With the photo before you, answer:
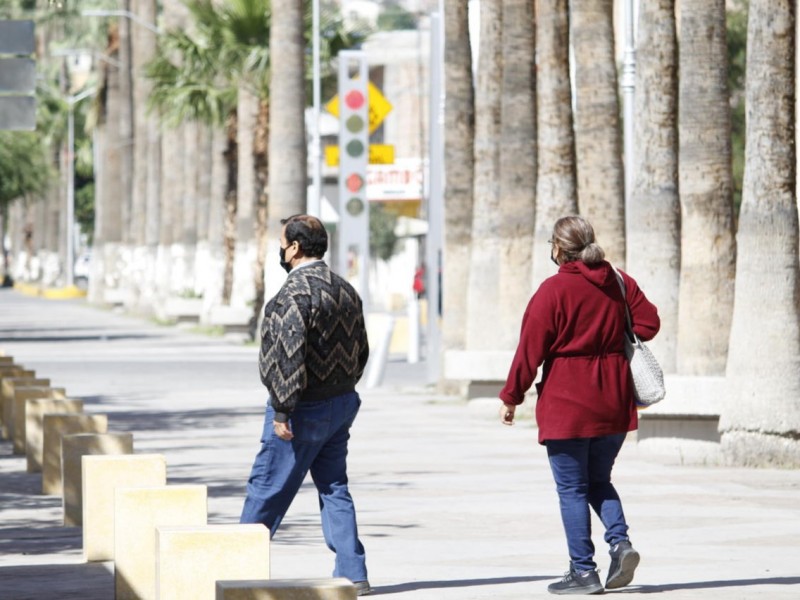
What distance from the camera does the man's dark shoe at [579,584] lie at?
10062mm

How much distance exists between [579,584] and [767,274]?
6811mm

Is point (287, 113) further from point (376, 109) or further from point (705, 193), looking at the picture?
point (705, 193)

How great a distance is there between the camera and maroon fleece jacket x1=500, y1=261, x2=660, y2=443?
1008 cm

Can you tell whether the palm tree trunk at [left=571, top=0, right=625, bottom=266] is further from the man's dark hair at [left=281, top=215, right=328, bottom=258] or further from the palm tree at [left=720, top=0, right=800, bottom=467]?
the man's dark hair at [left=281, top=215, right=328, bottom=258]

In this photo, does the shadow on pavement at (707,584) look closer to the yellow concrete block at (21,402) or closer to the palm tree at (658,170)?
the palm tree at (658,170)

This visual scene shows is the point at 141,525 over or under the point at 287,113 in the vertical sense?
under

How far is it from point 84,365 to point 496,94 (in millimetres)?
11447

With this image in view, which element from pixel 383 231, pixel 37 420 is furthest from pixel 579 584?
pixel 383 231

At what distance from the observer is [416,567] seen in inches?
440

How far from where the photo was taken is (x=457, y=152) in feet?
87.4

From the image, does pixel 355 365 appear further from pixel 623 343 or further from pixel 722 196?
pixel 722 196

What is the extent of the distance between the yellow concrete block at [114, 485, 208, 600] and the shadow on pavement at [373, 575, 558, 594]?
95cm

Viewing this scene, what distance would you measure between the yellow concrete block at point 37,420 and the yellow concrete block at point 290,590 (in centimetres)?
992

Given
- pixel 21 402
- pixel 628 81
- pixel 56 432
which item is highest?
pixel 628 81
